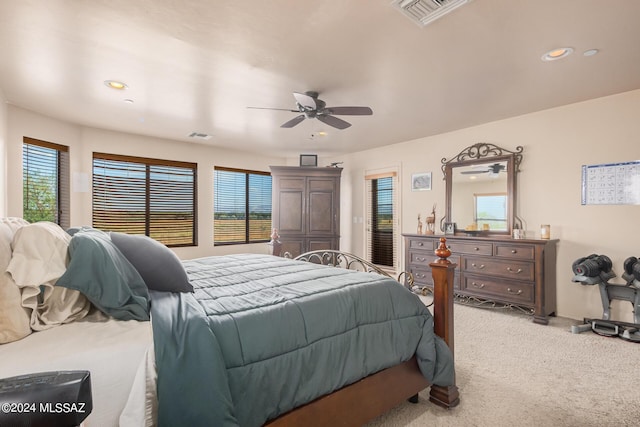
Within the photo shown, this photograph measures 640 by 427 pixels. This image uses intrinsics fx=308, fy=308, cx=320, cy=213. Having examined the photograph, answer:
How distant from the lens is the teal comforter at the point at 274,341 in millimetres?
1121

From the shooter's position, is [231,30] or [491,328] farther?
[491,328]

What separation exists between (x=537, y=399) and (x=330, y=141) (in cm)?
453

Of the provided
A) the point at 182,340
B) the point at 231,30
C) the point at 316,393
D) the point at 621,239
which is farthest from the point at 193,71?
the point at 621,239

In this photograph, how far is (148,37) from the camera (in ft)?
7.61

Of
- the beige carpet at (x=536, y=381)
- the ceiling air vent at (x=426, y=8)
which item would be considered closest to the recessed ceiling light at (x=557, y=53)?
the ceiling air vent at (x=426, y=8)

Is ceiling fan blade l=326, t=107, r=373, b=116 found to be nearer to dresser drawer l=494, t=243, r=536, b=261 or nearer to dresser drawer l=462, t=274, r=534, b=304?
dresser drawer l=494, t=243, r=536, b=261

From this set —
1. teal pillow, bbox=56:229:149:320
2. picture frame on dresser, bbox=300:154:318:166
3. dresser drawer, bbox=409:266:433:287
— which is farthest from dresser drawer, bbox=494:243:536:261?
teal pillow, bbox=56:229:149:320

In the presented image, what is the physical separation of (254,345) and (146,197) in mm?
4964

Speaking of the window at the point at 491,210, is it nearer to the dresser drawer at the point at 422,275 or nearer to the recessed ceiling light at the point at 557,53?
the dresser drawer at the point at 422,275

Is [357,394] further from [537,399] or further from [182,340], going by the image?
[537,399]

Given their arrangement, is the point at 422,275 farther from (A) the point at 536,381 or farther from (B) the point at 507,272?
(A) the point at 536,381

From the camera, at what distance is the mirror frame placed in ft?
13.7

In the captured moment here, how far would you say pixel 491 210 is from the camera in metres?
4.40

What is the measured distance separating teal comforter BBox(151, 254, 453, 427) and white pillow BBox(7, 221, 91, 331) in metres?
0.31
